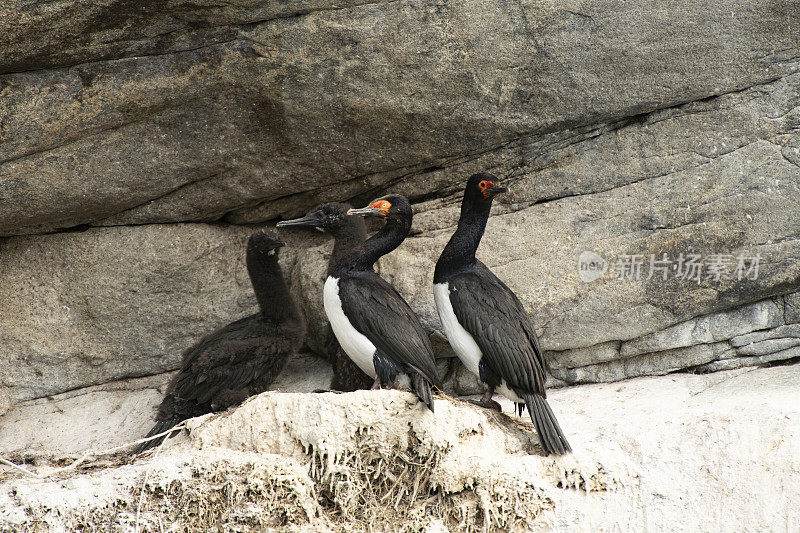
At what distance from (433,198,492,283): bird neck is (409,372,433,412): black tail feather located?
884 mm

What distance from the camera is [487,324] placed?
5898mm

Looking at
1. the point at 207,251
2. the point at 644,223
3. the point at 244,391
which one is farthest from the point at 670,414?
the point at 207,251

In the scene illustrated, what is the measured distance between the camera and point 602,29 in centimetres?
654

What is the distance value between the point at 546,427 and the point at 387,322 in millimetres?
1275

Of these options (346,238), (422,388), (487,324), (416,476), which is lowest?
(416,476)

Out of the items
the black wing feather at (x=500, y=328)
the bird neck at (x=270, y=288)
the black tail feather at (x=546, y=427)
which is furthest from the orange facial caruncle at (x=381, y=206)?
the black tail feather at (x=546, y=427)

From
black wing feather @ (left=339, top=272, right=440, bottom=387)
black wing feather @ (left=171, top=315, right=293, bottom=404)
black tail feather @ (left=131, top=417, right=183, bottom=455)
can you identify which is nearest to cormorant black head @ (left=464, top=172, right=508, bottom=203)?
black wing feather @ (left=339, top=272, right=440, bottom=387)

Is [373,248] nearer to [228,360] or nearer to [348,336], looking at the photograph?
[348,336]

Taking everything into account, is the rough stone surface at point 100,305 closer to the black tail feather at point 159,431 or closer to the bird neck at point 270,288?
the bird neck at point 270,288

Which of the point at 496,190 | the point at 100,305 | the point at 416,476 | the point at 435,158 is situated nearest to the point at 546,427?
the point at 416,476

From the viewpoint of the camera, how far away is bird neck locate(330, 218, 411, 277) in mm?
6340

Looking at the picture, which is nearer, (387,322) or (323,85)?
(387,322)

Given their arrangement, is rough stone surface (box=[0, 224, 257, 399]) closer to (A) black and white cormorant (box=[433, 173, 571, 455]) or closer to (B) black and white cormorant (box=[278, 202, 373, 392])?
(B) black and white cormorant (box=[278, 202, 373, 392])

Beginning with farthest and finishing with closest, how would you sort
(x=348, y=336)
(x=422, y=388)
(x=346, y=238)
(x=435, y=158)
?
1. (x=435, y=158)
2. (x=346, y=238)
3. (x=348, y=336)
4. (x=422, y=388)
